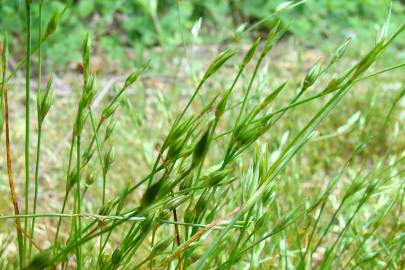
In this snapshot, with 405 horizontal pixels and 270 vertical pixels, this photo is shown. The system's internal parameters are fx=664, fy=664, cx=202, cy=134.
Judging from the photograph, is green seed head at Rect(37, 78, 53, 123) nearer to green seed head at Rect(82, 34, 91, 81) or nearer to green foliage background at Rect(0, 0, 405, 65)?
green seed head at Rect(82, 34, 91, 81)

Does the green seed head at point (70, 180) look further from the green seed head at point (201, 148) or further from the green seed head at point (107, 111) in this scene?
the green seed head at point (201, 148)

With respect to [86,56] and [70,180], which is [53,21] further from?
[70,180]

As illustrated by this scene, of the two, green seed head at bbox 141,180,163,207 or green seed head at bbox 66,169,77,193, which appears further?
green seed head at bbox 66,169,77,193


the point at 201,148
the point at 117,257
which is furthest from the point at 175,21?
the point at 201,148

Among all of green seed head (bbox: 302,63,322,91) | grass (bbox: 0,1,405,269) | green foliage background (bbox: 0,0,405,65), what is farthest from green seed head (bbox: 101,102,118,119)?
green foliage background (bbox: 0,0,405,65)

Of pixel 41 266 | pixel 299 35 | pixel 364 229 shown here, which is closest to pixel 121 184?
pixel 364 229

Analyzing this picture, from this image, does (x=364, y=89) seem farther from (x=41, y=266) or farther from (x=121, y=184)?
(x=41, y=266)
